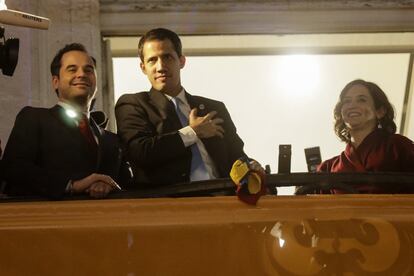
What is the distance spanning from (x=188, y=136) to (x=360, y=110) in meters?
0.82

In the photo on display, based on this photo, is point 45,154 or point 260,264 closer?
point 260,264

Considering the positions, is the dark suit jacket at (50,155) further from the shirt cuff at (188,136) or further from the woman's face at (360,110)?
the woman's face at (360,110)

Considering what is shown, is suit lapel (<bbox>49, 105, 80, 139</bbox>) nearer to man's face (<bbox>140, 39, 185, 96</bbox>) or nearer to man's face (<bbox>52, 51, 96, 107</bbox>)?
man's face (<bbox>52, 51, 96, 107</bbox>)

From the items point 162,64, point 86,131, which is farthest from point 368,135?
point 86,131

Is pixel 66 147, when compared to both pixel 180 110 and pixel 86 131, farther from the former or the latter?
pixel 180 110

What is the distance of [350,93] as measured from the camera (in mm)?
3582

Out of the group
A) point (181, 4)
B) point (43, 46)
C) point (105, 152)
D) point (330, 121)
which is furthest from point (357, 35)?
point (105, 152)

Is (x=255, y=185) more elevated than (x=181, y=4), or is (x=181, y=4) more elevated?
(x=181, y=4)

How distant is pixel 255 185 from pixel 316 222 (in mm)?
219

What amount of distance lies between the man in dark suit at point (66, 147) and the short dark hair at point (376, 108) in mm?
938

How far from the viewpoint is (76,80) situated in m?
3.27

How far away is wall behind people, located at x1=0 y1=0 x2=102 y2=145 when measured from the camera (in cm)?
507

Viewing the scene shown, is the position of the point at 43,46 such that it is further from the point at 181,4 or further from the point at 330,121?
the point at 330,121

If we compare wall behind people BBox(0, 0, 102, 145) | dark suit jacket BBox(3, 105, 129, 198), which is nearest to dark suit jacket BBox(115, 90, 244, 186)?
dark suit jacket BBox(3, 105, 129, 198)
